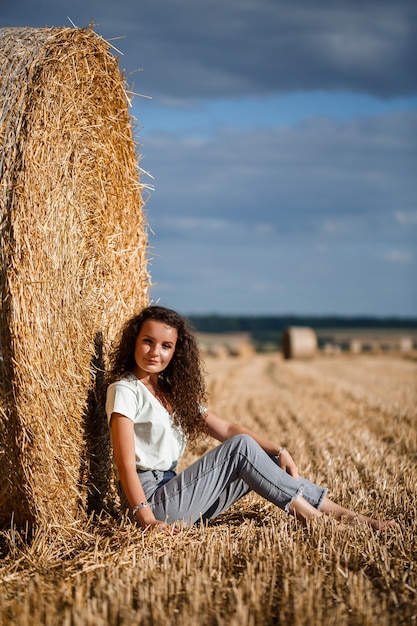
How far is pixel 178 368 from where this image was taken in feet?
14.9

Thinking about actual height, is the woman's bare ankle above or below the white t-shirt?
below

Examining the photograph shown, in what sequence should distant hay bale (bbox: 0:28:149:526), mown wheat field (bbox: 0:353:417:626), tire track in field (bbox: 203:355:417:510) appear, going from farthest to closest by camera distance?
1. tire track in field (bbox: 203:355:417:510)
2. distant hay bale (bbox: 0:28:149:526)
3. mown wheat field (bbox: 0:353:417:626)

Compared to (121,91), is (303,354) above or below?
below

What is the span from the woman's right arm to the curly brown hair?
0.36 meters

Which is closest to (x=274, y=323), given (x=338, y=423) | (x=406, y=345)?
(x=406, y=345)

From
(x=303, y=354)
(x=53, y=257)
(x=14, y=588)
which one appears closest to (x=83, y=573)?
(x=14, y=588)

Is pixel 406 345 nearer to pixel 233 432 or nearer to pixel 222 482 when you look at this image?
pixel 233 432

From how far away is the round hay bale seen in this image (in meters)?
25.5

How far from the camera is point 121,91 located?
4.85 m

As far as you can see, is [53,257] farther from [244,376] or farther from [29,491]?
[244,376]

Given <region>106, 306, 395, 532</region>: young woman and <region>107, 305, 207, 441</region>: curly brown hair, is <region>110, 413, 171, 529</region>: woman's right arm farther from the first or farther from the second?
<region>107, 305, 207, 441</region>: curly brown hair

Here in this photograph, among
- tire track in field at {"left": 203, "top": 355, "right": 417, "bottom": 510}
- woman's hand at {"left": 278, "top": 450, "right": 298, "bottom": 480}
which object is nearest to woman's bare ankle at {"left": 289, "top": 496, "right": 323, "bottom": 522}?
woman's hand at {"left": 278, "top": 450, "right": 298, "bottom": 480}

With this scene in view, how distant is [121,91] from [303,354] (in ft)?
69.4

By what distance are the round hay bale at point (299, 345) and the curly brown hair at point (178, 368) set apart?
69.3ft
